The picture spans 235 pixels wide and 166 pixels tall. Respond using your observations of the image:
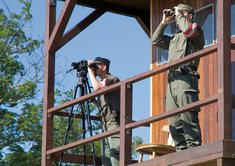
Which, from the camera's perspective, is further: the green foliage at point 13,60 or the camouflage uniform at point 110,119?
the green foliage at point 13,60

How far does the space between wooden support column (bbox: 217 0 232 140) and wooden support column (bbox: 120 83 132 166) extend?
1736mm

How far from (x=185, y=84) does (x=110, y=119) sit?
1731 millimetres

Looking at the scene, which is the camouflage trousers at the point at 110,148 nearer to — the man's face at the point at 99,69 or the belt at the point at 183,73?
the man's face at the point at 99,69

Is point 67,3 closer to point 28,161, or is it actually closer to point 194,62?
point 194,62

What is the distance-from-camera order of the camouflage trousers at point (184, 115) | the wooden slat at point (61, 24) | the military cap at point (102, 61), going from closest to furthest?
1. the camouflage trousers at point (184, 115)
2. the military cap at point (102, 61)
3. the wooden slat at point (61, 24)

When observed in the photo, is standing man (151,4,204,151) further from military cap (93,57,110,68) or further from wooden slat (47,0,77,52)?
wooden slat (47,0,77,52)

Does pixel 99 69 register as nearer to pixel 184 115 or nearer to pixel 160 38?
pixel 160 38

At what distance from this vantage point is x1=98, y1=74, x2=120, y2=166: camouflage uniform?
1438cm

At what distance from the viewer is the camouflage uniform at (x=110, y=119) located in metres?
14.4

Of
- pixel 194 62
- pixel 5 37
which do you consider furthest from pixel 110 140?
pixel 5 37

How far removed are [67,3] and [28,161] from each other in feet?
49.0

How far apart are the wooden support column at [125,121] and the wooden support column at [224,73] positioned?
1.74 metres

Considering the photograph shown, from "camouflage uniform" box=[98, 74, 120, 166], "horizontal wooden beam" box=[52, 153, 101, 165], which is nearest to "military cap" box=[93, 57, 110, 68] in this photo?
"camouflage uniform" box=[98, 74, 120, 166]

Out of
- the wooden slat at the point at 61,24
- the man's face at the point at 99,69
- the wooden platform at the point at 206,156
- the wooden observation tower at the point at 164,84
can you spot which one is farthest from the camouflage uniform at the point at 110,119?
the wooden platform at the point at 206,156
